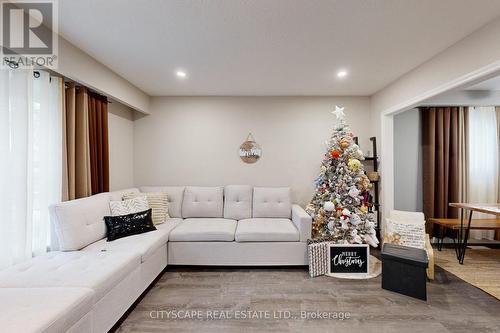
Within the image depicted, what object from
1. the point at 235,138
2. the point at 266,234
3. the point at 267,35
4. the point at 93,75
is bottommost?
the point at 266,234

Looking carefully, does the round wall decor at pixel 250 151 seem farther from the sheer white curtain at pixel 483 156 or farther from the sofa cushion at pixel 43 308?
the sheer white curtain at pixel 483 156

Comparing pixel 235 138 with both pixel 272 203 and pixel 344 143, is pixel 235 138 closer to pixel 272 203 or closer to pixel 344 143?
pixel 272 203

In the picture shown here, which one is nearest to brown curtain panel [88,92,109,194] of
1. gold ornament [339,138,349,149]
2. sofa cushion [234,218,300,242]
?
sofa cushion [234,218,300,242]

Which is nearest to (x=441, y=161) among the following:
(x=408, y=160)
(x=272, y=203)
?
(x=408, y=160)

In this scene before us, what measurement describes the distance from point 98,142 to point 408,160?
4848 millimetres

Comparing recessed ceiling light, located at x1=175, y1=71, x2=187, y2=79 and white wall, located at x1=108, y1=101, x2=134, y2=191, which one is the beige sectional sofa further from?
recessed ceiling light, located at x1=175, y1=71, x2=187, y2=79

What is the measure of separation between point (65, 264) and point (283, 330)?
1.89m

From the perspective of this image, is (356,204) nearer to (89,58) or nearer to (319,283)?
(319,283)

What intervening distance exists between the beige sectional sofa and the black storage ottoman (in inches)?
35.8

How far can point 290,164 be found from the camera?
3959 millimetres

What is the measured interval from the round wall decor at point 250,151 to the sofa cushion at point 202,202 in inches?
29.4

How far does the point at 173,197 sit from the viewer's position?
3600 mm

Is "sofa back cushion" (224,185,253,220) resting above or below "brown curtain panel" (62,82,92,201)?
below

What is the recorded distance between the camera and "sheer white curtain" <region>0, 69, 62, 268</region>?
1858mm
